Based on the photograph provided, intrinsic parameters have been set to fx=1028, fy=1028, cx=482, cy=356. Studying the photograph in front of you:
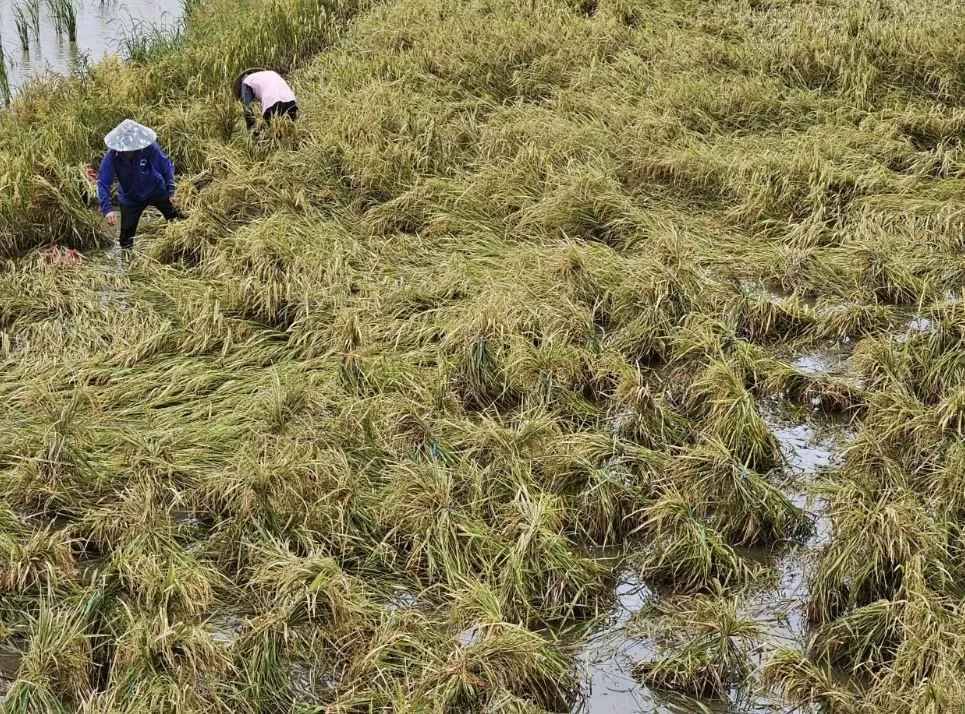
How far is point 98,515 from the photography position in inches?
166

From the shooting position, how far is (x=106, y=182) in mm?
6859

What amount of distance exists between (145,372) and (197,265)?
1.39 m

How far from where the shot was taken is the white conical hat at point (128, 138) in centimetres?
675

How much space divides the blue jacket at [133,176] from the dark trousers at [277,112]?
1275 mm

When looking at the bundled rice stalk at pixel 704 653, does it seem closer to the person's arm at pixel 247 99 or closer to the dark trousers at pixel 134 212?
the dark trousers at pixel 134 212

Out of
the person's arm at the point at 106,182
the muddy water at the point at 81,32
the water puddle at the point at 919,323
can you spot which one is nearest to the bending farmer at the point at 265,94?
the person's arm at the point at 106,182

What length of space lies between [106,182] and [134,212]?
0.26m

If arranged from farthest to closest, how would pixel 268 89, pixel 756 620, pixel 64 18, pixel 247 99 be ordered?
pixel 64 18 → pixel 247 99 → pixel 268 89 → pixel 756 620

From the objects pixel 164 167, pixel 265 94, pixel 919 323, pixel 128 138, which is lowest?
pixel 919 323

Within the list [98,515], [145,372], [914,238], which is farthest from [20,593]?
[914,238]

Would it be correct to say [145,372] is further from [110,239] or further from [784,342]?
[784,342]

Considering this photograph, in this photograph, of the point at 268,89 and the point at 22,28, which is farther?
the point at 22,28

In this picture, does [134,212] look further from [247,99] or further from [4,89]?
[4,89]

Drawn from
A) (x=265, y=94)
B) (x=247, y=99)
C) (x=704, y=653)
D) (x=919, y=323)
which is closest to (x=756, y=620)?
(x=704, y=653)
